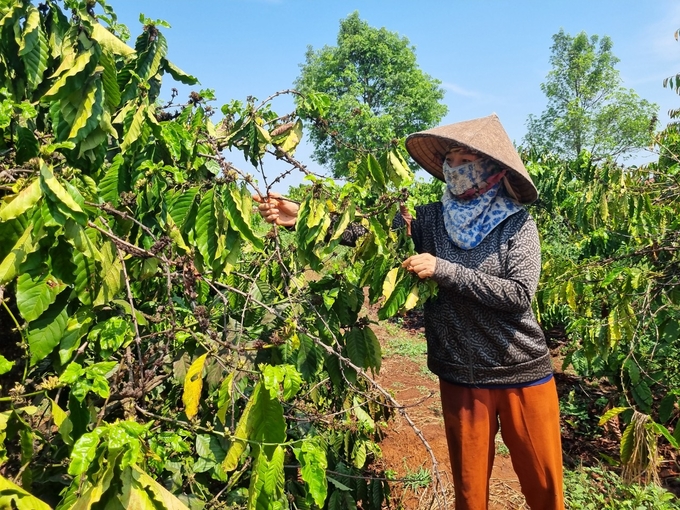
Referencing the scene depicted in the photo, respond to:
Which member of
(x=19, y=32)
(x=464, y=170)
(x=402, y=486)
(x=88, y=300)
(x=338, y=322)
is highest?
(x=19, y=32)

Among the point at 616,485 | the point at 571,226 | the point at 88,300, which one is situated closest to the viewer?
the point at 88,300

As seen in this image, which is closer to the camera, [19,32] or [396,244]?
[19,32]

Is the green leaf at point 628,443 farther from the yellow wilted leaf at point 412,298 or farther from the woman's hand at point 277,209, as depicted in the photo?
the woman's hand at point 277,209

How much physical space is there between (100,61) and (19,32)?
0.34 metres

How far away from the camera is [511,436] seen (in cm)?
179

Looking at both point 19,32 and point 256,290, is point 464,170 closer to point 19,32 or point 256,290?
point 256,290

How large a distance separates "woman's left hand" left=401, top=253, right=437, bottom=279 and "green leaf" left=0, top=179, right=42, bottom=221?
1025 mm

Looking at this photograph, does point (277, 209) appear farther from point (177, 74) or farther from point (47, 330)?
point (47, 330)

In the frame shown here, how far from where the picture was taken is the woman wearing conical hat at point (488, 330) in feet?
5.63

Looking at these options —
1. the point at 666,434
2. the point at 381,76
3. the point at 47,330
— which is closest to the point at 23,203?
the point at 47,330

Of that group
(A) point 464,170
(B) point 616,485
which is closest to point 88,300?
(A) point 464,170

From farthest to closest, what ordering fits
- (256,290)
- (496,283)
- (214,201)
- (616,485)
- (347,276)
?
(616,485) → (256,290) → (347,276) → (496,283) → (214,201)

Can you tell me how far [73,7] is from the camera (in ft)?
4.27

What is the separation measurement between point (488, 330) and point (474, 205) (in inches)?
16.8
